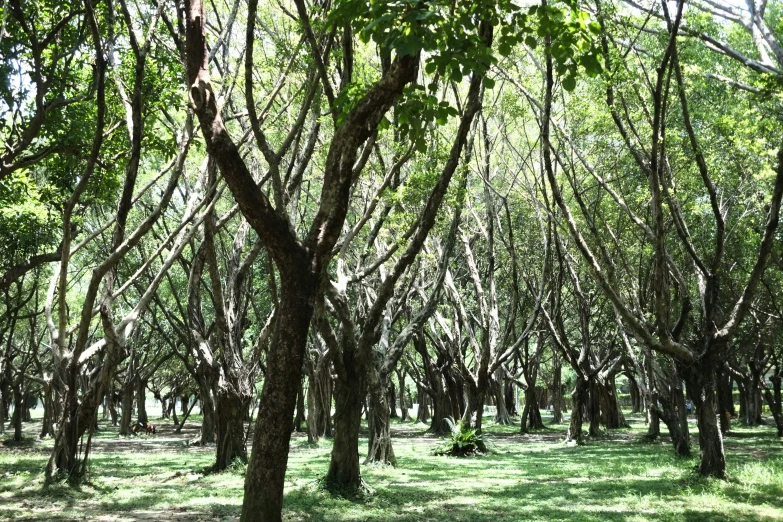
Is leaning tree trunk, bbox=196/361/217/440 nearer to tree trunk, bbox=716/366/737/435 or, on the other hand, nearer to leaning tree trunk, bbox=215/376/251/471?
leaning tree trunk, bbox=215/376/251/471

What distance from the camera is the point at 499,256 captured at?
25.5m

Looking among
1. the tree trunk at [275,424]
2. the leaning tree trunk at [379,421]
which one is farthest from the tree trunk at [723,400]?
the tree trunk at [275,424]

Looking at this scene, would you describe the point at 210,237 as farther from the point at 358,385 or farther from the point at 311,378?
the point at 311,378

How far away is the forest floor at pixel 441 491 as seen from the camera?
934cm

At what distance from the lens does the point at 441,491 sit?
11.7 metres

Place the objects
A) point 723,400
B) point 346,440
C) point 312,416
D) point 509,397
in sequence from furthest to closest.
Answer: point 509,397 → point 723,400 → point 312,416 → point 346,440

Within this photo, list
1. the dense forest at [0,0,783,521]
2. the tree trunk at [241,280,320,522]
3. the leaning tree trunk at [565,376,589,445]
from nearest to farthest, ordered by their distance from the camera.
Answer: the tree trunk at [241,280,320,522], the dense forest at [0,0,783,521], the leaning tree trunk at [565,376,589,445]

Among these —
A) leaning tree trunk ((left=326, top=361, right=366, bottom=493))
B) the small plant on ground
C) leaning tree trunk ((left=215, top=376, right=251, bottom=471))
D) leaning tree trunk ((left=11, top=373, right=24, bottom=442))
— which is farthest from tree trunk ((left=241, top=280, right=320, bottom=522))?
leaning tree trunk ((left=11, top=373, right=24, bottom=442))

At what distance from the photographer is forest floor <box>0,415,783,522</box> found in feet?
30.7

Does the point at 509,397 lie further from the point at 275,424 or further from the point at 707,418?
the point at 275,424

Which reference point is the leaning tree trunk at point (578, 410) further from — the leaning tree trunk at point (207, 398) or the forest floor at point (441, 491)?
the leaning tree trunk at point (207, 398)

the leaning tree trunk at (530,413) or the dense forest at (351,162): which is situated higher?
the dense forest at (351,162)

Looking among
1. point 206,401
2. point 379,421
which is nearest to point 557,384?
point 206,401

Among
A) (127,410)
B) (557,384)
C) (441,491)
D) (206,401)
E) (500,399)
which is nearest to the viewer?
(441,491)
